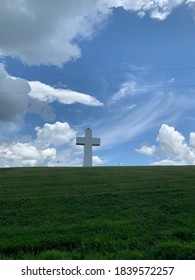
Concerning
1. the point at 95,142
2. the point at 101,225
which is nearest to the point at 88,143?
the point at 95,142

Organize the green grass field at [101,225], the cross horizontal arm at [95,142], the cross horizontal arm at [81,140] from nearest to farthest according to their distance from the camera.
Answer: the green grass field at [101,225]
the cross horizontal arm at [81,140]
the cross horizontal arm at [95,142]

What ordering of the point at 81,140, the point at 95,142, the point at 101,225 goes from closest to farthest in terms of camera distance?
the point at 101,225 < the point at 81,140 < the point at 95,142

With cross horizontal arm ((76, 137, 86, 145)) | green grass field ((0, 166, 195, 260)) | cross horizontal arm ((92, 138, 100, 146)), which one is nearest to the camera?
green grass field ((0, 166, 195, 260))

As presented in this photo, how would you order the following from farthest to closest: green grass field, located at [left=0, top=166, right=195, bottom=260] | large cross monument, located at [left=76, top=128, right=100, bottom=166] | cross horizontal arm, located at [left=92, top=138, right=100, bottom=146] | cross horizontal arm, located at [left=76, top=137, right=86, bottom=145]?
cross horizontal arm, located at [left=92, top=138, right=100, bottom=146], large cross monument, located at [left=76, top=128, right=100, bottom=166], cross horizontal arm, located at [left=76, top=137, right=86, bottom=145], green grass field, located at [left=0, top=166, right=195, bottom=260]

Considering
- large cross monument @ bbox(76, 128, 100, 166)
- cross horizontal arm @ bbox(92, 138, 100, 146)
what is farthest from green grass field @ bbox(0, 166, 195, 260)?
cross horizontal arm @ bbox(92, 138, 100, 146)

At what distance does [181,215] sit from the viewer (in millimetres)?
12172

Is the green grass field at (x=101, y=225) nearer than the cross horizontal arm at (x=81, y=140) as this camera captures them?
Yes

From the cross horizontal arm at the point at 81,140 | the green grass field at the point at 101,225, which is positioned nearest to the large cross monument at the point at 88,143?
the cross horizontal arm at the point at 81,140

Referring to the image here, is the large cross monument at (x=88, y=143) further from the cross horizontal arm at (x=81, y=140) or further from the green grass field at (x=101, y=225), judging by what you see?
the green grass field at (x=101, y=225)

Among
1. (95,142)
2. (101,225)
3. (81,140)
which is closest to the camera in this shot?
(101,225)

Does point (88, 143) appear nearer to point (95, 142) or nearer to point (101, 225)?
point (95, 142)

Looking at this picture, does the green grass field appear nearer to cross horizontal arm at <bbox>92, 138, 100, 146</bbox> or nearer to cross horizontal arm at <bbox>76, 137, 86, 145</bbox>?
cross horizontal arm at <bbox>76, 137, 86, 145</bbox>

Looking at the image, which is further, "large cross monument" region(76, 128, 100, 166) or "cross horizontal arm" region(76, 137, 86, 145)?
"large cross monument" region(76, 128, 100, 166)
